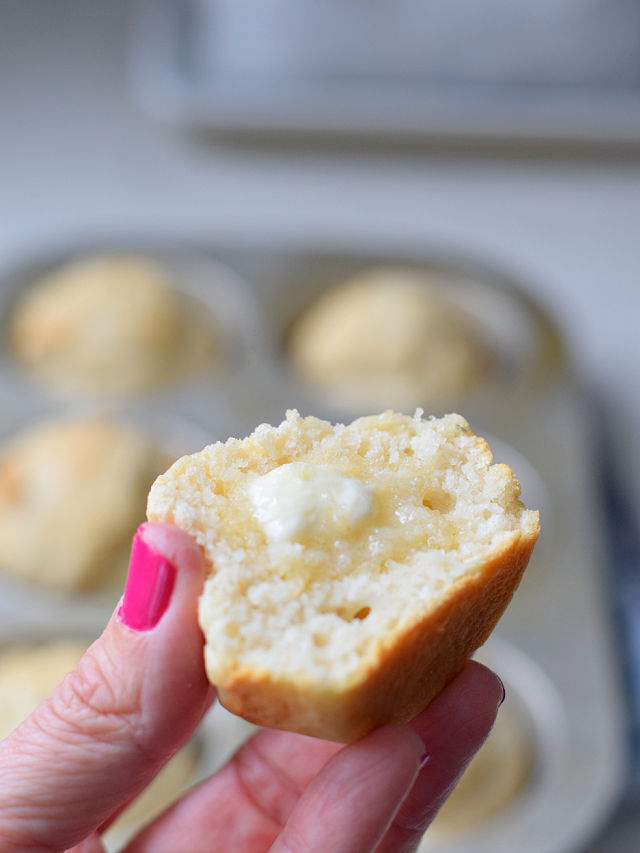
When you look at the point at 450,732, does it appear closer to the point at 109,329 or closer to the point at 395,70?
the point at 109,329

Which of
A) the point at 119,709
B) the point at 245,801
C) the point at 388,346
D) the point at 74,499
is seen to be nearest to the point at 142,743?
the point at 119,709

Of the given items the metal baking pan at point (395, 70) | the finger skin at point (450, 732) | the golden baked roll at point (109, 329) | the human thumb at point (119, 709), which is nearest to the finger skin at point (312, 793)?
the finger skin at point (450, 732)

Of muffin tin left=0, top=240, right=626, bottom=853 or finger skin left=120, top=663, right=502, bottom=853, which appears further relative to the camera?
muffin tin left=0, top=240, right=626, bottom=853

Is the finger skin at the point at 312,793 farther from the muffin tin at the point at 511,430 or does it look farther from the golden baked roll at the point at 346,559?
the muffin tin at the point at 511,430

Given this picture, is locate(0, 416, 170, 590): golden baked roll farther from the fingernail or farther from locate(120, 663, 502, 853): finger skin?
the fingernail

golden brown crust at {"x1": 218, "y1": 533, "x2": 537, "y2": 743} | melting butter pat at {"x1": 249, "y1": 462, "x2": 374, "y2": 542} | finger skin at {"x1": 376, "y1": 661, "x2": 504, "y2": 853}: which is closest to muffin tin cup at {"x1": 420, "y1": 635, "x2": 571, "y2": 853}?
finger skin at {"x1": 376, "y1": 661, "x2": 504, "y2": 853}

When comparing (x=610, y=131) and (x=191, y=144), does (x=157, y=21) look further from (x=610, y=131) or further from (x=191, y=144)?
(x=610, y=131)

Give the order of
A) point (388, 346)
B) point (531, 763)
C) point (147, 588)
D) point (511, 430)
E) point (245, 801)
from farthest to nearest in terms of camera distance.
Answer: point (388, 346), point (511, 430), point (531, 763), point (245, 801), point (147, 588)
